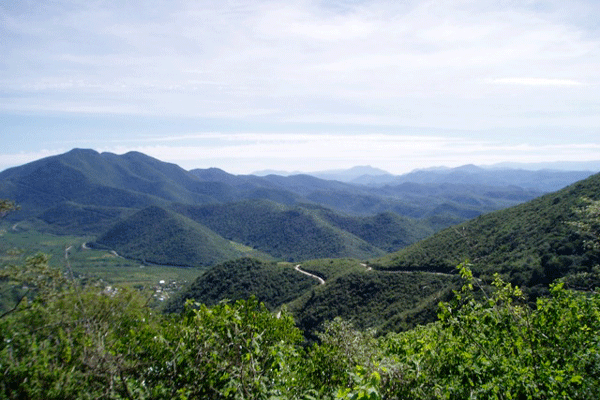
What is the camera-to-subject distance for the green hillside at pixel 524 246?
3756cm

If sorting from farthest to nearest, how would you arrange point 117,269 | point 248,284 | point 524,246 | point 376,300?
1. point 117,269
2. point 248,284
3. point 376,300
4. point 524,246

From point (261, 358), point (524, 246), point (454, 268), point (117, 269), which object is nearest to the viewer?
point (261, 358)

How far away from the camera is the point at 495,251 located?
49969mm

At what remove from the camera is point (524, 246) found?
152 feet

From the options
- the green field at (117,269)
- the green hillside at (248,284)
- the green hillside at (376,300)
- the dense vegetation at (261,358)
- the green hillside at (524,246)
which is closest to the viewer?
the dense vegetation at (261,358)

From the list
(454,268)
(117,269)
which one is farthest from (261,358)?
(117,269)

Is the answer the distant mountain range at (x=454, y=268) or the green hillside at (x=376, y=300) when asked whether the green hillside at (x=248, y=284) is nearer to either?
the distant mountain range at (x=454, y=268)

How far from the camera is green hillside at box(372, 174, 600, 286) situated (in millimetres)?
37562

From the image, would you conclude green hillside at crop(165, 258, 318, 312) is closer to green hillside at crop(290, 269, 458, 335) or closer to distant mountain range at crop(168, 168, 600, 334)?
distant mountain range at crop(168, 168, 600, 334)

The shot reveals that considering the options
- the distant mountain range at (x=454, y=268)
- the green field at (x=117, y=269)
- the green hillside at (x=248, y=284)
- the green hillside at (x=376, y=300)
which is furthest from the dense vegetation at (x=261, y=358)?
the green field at (x=117, y=269)

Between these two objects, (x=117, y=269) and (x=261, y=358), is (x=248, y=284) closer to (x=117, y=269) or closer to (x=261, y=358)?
(x=261, y=358)

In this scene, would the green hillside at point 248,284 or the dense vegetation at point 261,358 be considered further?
the green hillside at point 248,284

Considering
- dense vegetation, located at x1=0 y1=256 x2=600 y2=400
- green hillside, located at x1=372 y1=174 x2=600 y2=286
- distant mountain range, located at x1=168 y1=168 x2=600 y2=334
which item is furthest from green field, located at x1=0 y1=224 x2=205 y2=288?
dense vegetation, located at x1=0 y1=256 x2=600 y2=400

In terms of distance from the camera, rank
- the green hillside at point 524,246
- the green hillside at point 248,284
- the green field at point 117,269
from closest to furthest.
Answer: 1. the green hillside at point 524,246
2. the green hillside at point 248,284
3. the green field at point 117,269
